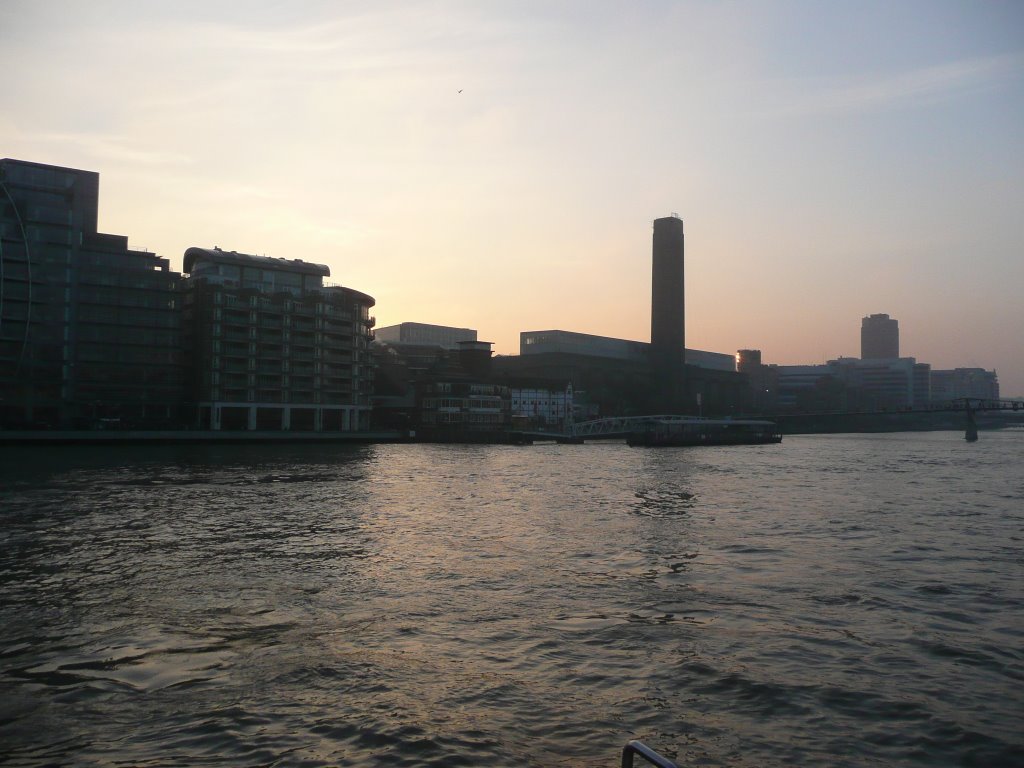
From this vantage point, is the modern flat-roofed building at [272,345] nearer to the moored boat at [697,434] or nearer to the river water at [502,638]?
the moored boat at [697,434]

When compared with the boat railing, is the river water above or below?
below

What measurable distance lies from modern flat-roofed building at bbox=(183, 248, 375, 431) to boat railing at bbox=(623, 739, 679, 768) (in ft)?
389

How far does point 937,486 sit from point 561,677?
172 ft

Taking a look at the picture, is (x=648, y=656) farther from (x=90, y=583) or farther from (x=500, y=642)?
(x=90, y=583)

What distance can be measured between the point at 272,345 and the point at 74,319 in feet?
92.4

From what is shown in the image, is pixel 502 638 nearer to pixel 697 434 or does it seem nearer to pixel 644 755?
pixel 644 755

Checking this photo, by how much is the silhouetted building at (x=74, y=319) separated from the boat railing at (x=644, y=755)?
10987 cm

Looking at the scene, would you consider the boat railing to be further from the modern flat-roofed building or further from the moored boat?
the moored boat

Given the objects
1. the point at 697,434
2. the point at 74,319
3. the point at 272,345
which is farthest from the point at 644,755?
the point at 697,434

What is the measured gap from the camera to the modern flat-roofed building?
117812 mm

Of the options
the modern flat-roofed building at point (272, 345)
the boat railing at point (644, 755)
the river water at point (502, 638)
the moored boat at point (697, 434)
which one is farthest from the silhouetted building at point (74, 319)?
the boat railing at point (644, 755)

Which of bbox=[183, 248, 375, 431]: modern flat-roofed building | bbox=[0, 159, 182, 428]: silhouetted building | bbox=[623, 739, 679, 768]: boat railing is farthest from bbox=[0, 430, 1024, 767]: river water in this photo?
bbox=[183, 248, 375, 431]: modern flat-roofed building

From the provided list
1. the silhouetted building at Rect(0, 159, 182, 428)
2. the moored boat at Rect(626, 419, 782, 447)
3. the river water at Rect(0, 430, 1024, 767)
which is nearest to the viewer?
the river water at Rect(0, 430, 1024, 767)

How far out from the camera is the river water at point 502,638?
11.6m
